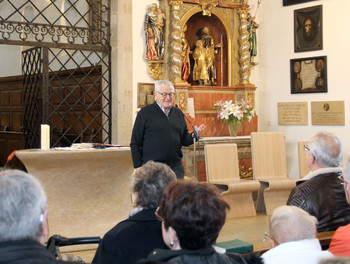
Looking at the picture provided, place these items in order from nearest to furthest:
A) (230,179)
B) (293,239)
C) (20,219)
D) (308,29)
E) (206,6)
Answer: (20,219) → (293,239) → (230,179) → (308,29) → (206,6)

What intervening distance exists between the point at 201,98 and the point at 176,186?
7.41 m

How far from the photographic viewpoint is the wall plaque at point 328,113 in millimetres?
8734

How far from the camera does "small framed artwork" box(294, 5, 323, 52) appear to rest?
9.08 metres

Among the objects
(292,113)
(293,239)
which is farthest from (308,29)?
(293,239)

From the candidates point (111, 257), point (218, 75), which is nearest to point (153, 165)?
point (111, 257)

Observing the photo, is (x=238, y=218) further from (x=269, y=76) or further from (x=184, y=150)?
(x=269, y=76)

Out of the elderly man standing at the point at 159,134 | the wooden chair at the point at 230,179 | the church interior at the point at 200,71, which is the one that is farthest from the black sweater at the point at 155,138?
the church interior at the point at 200,71

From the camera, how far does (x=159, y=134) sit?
5.23 meters

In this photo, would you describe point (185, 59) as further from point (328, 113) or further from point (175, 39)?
point (328, 113)

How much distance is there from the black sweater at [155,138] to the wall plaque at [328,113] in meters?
4.28

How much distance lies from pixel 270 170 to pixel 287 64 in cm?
243

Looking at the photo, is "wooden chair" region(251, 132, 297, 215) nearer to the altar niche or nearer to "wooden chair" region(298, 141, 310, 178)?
"wooden chair" region(298, 141, 310, 178)

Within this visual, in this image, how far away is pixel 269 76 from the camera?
10.0 metres

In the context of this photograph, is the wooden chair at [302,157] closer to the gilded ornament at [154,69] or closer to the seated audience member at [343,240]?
the gilded ornament at [154,69]
